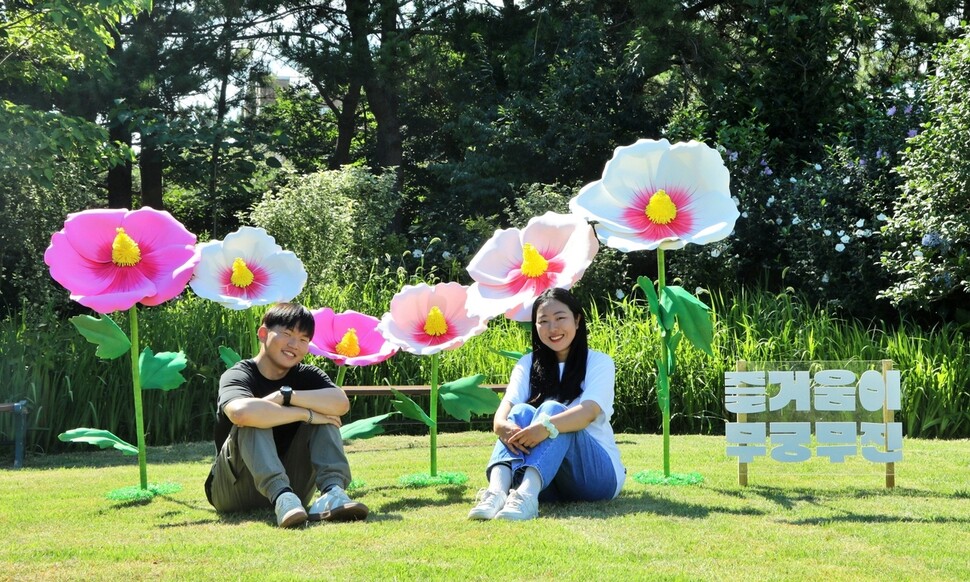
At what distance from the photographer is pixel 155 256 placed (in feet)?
15.8

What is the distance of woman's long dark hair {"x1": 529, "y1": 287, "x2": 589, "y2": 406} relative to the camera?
4336mm

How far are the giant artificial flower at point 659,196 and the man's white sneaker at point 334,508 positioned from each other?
5.30ft

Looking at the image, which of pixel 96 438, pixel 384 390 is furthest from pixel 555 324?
pixel 384 390

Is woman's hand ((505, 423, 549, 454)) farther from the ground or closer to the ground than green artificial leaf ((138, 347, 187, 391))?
closer to the ground

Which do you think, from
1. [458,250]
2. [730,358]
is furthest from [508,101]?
[730,358]

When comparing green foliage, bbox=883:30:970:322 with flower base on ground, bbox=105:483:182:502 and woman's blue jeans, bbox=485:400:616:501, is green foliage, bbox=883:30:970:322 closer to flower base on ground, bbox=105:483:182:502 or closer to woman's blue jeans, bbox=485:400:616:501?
woman's blue jeans, bbox=485:400:616:501

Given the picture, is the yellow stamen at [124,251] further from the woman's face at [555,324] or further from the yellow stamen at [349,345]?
the woman's face at [555,324]

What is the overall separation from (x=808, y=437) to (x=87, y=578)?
9.88 feet

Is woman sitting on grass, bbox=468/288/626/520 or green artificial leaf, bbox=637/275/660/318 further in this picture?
green artificial leaf, bbox=637/275/660/318

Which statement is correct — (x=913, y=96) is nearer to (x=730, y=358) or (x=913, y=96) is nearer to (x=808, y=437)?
(x=730, y=358)

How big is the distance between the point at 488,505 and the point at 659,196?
64.8 inches

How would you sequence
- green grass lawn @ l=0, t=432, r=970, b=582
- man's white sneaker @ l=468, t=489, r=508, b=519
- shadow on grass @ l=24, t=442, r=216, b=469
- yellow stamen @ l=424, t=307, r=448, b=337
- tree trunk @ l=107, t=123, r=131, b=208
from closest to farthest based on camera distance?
green grass lawn @ l=0, t=432, r=970, b=582, man's white sneaker @ l=468, t=489, r=508, b=519, yellow stamen @ l=424, t=307, r=448, b=337, shadow on grass @ l=24, t=442, r=216, b=469, tree trunk @ l=107, t=123, r=131, b=208

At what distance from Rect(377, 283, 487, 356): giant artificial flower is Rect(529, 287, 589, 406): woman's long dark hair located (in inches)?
24.7

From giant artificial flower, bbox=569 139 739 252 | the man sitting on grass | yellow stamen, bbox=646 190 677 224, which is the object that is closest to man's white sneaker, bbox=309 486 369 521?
the man sitting on grass
